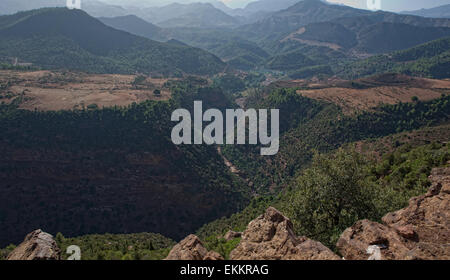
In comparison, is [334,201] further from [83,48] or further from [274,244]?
[83,48]

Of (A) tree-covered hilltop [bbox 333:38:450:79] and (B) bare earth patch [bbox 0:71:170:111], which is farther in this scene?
(A) tree-covered hilltop [bbox 333:38:450:79]

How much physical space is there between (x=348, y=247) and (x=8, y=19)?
712ft

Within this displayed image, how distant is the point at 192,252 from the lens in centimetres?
1145

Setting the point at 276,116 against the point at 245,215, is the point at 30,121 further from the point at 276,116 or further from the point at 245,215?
the point at 276,116

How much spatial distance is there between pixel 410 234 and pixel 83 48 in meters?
183

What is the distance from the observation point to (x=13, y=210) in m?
42.9

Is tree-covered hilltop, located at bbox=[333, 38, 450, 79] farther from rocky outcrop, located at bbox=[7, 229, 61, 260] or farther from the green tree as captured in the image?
rocky outcrop, located at bbox=[7, 229, 61, 260]

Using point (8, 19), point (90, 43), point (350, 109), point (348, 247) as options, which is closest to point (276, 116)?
point (350, 109)

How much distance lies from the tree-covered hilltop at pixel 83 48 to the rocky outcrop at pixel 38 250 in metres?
136

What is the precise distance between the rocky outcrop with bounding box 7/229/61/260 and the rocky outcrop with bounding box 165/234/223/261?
261 inches

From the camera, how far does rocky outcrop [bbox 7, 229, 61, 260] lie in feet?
42.9

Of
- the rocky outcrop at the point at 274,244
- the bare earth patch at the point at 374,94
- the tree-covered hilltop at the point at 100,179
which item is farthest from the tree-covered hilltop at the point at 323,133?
the rocky outcrop at the point at 274,244

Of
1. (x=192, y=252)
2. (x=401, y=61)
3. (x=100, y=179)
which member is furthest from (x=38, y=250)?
(x=401, y=61)

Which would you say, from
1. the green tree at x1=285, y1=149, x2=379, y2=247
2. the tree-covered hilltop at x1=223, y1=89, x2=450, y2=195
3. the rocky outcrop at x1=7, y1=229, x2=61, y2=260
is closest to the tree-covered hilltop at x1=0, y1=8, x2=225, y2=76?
the tree-covered hilltop at x1=223, y1=89, x2=450, y2=195
